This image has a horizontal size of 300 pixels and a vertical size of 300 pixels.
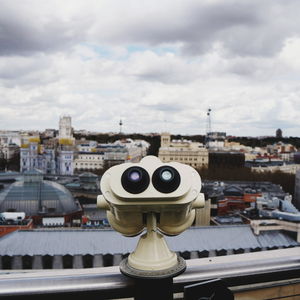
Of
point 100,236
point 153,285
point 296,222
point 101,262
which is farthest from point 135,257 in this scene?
point 296,222

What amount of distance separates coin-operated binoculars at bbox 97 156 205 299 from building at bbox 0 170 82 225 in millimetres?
19665

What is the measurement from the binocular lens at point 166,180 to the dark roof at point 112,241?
38.1 feet

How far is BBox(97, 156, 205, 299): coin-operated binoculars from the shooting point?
150 cm

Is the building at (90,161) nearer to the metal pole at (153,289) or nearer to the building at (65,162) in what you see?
the building at (65,162)

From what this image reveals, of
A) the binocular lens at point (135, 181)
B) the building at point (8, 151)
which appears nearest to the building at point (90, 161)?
the building at point (8, 151)

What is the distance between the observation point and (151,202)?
1.54 meters

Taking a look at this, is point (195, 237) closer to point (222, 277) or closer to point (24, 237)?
point (24, 237)

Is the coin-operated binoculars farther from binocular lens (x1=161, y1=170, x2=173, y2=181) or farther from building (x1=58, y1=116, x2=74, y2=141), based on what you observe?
building (x1=58, y1=116, x2=74, y2=141)

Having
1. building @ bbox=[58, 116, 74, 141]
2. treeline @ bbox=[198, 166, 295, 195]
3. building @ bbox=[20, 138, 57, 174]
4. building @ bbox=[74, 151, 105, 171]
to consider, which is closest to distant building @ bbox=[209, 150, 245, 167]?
treeline @ bbox=[198, 166, 295, 195]

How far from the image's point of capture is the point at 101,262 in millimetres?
12328

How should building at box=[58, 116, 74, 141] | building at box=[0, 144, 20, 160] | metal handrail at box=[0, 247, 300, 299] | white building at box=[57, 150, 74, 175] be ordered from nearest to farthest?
metal handrail at box=[0, 247, 300, 299] → white building at box=[57, 150, 74, 175] → building at box=[0, 144, 20, 160] → building at box=[58, 116, 74, 141]

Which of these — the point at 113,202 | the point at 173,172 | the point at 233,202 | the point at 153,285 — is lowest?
the point at 233,202

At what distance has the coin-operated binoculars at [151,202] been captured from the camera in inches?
59.1

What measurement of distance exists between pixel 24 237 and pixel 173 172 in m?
12.7
